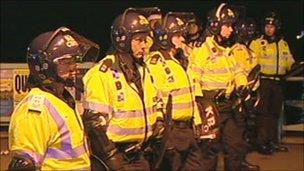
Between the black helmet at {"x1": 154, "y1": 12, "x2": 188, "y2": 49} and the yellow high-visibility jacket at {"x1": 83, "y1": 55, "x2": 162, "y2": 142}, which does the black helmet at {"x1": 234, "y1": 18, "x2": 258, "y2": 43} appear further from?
the yellow high-visibility jacket at {"x1": 83, "y1": 55, "x2": 162, "y2": 142}

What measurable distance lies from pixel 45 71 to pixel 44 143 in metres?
0.46

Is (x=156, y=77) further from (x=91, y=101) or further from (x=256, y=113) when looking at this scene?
(x=256, y=113)

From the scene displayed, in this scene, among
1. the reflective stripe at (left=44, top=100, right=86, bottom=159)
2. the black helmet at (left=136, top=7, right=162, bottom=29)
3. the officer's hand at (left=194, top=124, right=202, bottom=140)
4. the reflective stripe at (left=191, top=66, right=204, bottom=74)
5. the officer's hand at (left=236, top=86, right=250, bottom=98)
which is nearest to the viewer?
the reflective stripe at (left=44, top=100, right=86, bottom=159)

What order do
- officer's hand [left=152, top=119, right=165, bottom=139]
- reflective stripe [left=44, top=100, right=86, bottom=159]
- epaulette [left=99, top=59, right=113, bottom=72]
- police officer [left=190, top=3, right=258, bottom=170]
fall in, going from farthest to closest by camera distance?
police officer [left=190, top=3, right=258, bottom=170]
officer's hand [left=152, top=119, right=165, bottom=139]
epaulette [left=99, top=59, right=113, bottom=72]
reflective stripe [left=44, top=100, right=86, bottom=159]

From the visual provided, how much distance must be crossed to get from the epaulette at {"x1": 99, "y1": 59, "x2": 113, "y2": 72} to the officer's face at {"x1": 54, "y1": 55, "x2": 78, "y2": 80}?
4.29 ft

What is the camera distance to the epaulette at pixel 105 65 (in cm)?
597

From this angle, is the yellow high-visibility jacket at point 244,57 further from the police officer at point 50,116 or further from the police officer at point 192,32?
the police officer at point 50,116

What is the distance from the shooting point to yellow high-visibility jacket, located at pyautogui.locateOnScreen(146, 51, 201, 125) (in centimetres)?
728

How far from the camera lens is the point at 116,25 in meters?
6.23

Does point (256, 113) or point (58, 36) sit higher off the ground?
point (58, 36)

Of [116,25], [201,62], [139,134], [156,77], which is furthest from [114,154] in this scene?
[201,62]

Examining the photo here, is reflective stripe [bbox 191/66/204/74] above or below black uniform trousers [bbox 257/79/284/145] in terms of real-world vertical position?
above

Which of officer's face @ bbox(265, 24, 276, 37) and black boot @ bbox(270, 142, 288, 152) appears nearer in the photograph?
officer's face @ bbox(265, 24, 276, 37)

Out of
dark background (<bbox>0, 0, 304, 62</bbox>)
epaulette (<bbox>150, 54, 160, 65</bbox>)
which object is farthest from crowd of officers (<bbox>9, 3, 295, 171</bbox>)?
dark background (<bbox>0, 0, 304, 62</bbox>)
